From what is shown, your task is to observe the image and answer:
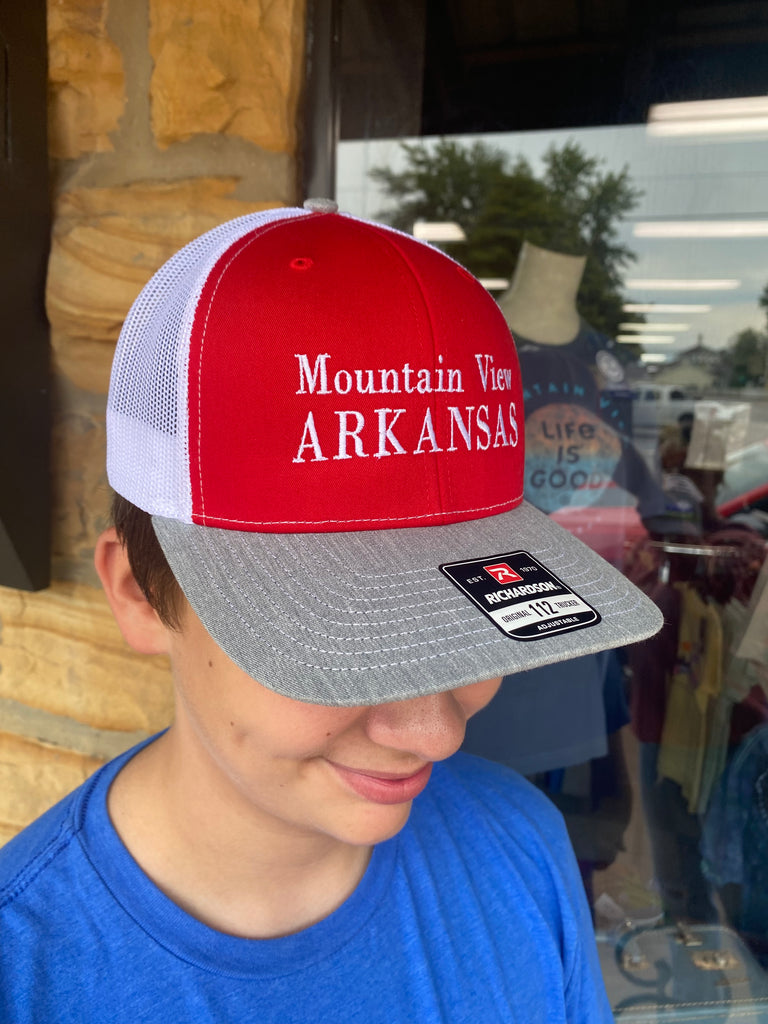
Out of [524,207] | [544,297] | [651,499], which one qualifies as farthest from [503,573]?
[524,207]

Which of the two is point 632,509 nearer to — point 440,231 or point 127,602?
point 440,231

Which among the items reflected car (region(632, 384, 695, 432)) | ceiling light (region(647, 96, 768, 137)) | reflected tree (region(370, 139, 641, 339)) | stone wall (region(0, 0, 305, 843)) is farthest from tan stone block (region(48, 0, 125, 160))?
reflected car (region(632, 384, 695, 432))

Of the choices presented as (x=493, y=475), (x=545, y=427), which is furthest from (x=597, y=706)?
(x=493, y=475)

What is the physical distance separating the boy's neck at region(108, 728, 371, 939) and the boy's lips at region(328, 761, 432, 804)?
13 centimetres

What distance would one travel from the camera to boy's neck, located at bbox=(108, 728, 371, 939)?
0.71 metres

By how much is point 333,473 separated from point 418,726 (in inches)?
9.6

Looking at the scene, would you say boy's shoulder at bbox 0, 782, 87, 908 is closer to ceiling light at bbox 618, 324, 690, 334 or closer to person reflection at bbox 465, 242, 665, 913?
person reflection at bbox 465, 242, 665, 913

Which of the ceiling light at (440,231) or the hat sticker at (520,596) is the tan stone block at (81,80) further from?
the hat sticker at (520,596)

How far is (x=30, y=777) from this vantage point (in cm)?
122

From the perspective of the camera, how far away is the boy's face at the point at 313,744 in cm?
59

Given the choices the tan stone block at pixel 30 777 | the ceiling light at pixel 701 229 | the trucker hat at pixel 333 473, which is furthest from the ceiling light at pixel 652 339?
the tan stone block at pixel 30 777

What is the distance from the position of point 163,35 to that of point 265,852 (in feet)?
3.59

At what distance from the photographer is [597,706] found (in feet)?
5.10

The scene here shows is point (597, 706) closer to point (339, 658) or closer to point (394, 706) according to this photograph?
point (394, 706)
